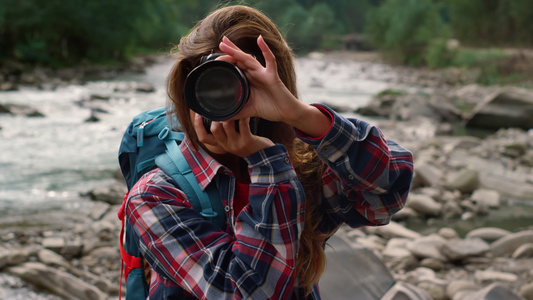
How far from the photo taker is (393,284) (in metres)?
2.67

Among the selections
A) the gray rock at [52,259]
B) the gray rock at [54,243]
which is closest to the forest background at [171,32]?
the gray rock at [54,243]

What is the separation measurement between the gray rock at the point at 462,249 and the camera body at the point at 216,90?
3191 mm

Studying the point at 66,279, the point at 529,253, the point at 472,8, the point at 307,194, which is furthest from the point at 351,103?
the point at 472,8

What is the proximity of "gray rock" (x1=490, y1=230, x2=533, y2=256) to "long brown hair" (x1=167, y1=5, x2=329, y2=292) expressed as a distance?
3156mm

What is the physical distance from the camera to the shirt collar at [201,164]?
1.12 m

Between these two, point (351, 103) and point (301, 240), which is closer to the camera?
point (301, 240)

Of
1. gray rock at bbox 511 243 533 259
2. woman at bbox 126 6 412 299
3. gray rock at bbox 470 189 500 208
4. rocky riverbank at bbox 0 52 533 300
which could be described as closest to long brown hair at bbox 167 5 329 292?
woman at bbox 126 6 412 299

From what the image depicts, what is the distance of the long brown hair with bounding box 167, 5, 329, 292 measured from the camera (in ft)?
3.84

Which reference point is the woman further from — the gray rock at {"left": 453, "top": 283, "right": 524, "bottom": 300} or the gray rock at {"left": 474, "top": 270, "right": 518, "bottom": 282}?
the gray rock at {"left": 474, "top": 270, "right": 518, "bottom": 282}

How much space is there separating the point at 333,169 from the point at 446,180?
539cm

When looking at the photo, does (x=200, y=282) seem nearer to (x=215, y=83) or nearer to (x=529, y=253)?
(x=215, y=83)

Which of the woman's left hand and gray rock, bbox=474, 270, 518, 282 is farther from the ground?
the woman's left hand

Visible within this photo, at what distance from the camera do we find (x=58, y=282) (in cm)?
314

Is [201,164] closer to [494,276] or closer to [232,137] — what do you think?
[232,137]
